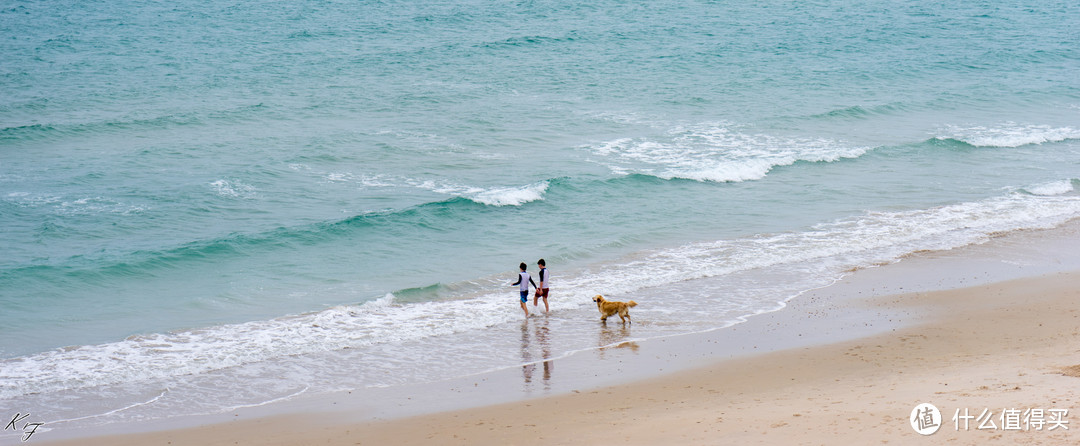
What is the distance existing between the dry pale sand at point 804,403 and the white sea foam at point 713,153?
12.1 m

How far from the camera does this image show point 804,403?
10.5 meters

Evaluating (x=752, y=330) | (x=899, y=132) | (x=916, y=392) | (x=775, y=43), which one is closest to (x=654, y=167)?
(x=899, y=132)

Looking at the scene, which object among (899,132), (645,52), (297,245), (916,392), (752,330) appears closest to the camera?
(916,392)

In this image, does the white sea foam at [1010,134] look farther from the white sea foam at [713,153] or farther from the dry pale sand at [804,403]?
the dry pale sand at [804,403]

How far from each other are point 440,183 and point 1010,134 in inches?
799

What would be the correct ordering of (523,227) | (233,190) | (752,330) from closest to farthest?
(752,330) < (523,227) < (233,190)

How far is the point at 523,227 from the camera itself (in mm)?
21078

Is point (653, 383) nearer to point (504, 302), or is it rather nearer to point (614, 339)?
point (614, 339)

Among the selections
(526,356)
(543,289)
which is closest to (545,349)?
(526,356)

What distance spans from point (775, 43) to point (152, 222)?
32830mm

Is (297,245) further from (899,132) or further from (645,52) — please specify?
(645,52)

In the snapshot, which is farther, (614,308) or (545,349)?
(614,308)

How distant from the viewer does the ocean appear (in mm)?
14648

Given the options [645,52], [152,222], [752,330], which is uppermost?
[645,52]
